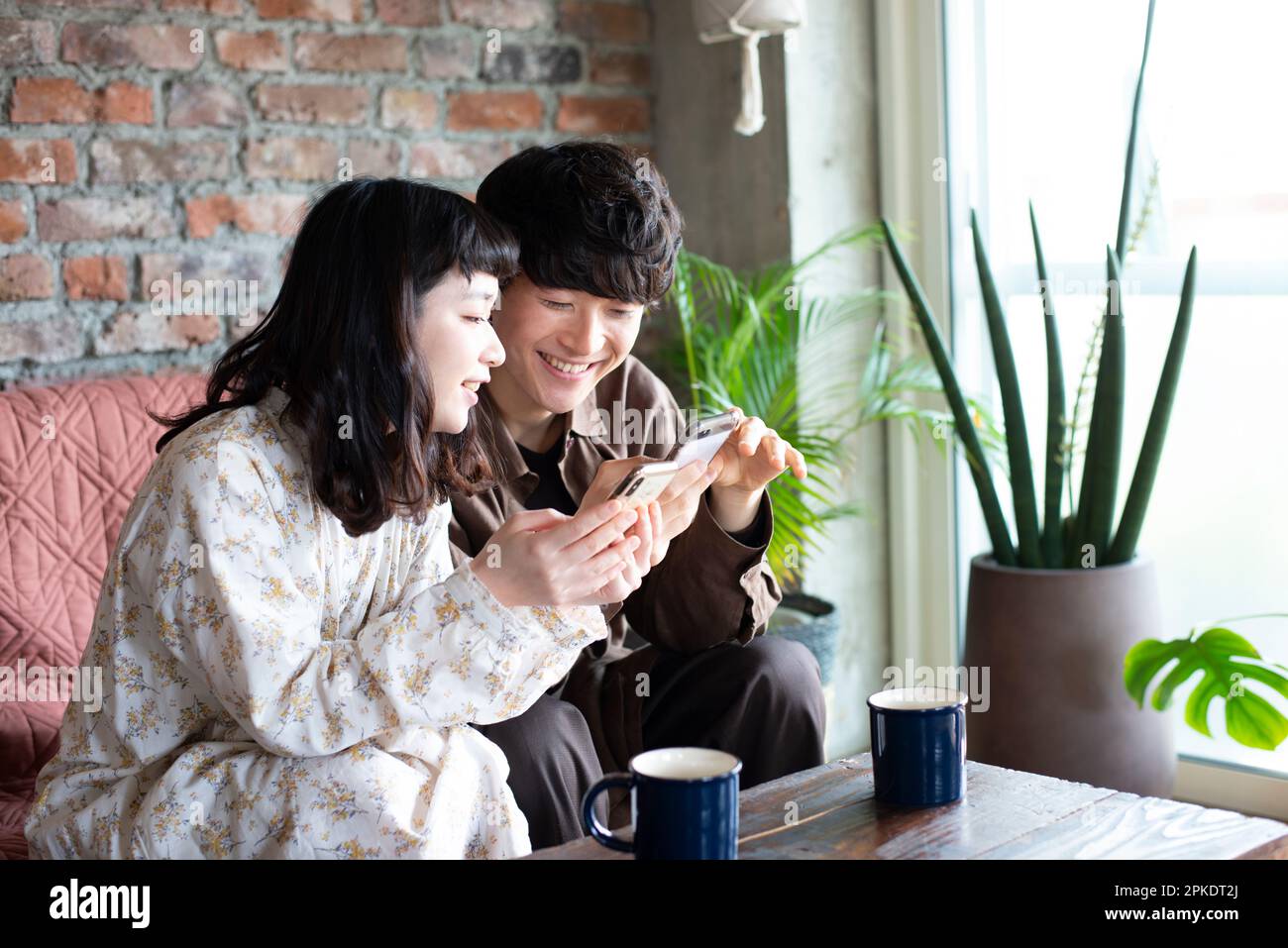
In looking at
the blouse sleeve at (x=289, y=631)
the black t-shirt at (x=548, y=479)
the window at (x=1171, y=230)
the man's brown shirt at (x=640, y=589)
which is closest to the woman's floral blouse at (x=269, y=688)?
the blouse sleeve at (x=289, y=631)

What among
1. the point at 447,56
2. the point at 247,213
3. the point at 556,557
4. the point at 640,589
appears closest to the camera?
the point at 556,557

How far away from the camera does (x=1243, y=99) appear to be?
2.29m

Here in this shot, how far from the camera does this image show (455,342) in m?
1.45

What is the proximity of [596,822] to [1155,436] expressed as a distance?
138 cm

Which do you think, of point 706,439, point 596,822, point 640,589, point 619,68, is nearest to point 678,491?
point 706,439

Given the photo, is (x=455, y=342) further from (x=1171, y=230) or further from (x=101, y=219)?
(x=1171, y=230)

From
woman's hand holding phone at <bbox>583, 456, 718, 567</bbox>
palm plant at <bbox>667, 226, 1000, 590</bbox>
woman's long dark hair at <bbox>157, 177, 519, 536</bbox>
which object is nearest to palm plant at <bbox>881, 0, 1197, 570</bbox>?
palm plant at <bbox>667, 226, 1000, 590</bbox>

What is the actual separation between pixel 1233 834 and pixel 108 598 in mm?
1057

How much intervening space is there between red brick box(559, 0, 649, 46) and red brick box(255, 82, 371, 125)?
0.50m

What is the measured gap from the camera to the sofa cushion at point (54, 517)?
5.80 feet

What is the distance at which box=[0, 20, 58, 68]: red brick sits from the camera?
2127 mm

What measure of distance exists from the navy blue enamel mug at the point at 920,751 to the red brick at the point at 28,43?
1.67m
